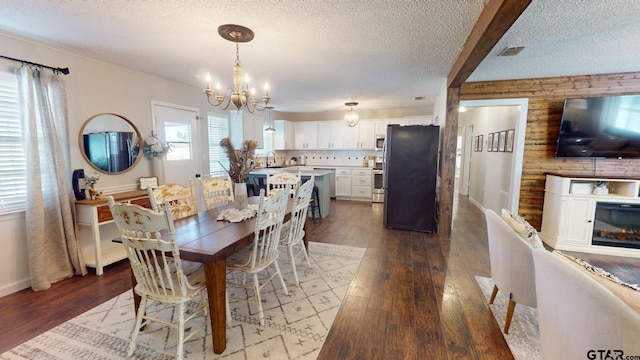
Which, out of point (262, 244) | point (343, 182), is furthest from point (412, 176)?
point (262, 244)

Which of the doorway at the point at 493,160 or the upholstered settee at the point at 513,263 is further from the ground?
the doorway at the point at 493,160

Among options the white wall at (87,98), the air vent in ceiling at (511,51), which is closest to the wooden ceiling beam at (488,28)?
the air vent in ceiling at (511,51)

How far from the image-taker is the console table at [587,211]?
10.9 ft

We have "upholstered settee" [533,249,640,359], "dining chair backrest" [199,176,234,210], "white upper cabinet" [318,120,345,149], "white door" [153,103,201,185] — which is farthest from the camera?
"white upper cabinet" [318,120,345,149]

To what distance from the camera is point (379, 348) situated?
1.76 metres

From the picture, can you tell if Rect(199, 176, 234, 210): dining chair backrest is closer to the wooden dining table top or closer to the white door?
the wooden dining table top

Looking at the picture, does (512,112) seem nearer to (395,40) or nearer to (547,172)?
(547,172)

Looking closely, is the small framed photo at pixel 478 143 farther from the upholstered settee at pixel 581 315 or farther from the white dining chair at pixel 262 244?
the white dining chair at pixel 262 244

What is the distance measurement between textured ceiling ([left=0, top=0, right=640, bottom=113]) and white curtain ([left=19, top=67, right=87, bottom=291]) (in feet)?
1.67

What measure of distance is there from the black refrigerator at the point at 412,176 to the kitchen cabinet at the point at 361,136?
2.69 m

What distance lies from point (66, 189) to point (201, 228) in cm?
180

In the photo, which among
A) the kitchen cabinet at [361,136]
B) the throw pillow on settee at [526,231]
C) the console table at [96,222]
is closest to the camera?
the throw pillow on settee at [526,231]

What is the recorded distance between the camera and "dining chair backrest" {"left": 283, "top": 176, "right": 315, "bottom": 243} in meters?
2.44

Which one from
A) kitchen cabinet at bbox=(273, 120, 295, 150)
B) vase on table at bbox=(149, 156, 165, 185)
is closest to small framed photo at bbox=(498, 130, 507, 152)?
kitchen cabinet at bbox=(273, 120, 295, 150)
